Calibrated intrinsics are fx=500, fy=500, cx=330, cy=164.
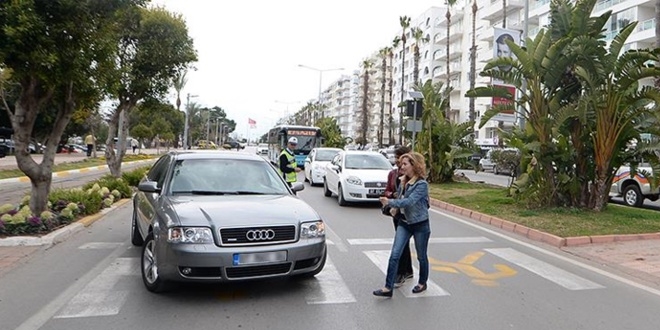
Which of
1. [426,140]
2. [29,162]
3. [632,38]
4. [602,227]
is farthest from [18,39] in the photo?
[632,38]

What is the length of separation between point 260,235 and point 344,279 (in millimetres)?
1511

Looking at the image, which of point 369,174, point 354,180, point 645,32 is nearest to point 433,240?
point 354,180

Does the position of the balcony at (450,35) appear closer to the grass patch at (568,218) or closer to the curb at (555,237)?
the grass patch at (568,218)

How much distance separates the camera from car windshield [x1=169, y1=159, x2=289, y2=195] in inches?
237

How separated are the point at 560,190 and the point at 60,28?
10.7 m

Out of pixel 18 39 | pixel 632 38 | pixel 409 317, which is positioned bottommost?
pixel 409 317

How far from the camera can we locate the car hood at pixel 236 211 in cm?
493

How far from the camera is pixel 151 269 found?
5316 mm

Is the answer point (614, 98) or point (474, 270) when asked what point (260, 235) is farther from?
point (614, 98)

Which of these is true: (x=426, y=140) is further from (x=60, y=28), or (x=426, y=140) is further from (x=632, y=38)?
(x=632, y=38)

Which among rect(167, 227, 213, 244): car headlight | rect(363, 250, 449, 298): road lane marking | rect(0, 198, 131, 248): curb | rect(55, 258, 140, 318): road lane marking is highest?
rect(167, 227, 213, 244): car headlight

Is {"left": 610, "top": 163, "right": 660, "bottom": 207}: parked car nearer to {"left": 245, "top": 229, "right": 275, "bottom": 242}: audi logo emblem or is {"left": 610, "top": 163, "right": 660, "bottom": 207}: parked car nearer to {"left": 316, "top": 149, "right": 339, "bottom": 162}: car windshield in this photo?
{"left": 316, "top": 149, "right": 339, "bottom": 162}: car windshield

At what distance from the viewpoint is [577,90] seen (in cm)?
1179

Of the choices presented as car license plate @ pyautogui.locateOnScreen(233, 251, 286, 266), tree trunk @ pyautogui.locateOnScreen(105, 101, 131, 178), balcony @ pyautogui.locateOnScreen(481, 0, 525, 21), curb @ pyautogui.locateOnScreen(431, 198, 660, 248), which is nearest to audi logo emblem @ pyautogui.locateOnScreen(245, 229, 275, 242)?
car license plate @ pyautogui.locateOnScreen(233, 251, 286, 266)
